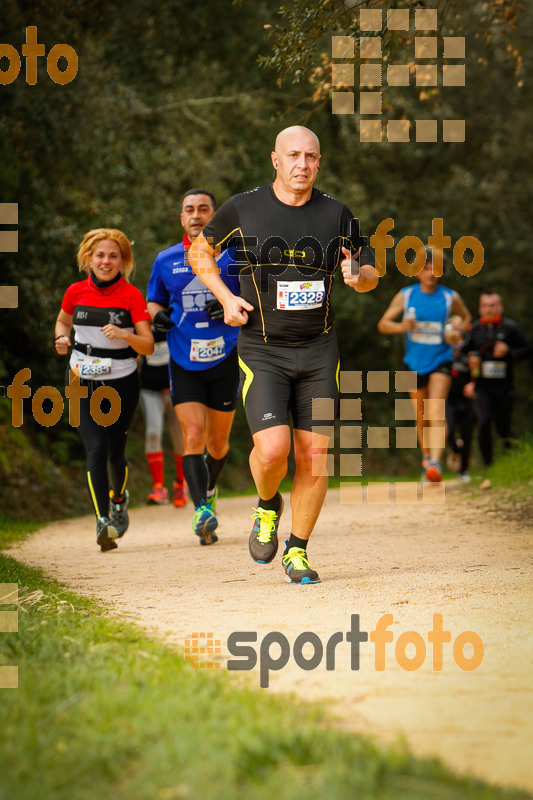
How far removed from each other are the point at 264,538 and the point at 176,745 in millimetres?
3252

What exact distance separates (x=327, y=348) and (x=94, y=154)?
11496mm

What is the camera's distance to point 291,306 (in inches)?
230

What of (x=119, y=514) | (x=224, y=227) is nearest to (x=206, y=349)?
(x=119, y=514)

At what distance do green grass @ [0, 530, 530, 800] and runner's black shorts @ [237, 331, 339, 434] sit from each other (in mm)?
2319

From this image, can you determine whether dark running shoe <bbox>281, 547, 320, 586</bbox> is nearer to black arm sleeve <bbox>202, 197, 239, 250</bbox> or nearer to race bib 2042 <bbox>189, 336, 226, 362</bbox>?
black arm sleeve <bbox>202, 197, 239, 250</bbox>

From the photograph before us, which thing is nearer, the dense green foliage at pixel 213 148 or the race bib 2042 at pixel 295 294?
the race bib 2042 at pixel 295 294

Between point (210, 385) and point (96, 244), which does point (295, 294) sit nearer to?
point (210, 385)

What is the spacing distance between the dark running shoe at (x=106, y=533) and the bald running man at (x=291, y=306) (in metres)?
2.00

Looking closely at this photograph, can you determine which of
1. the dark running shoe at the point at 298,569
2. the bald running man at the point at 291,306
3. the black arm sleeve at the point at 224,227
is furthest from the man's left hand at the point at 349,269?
the dark running shoe at the point at 298,569

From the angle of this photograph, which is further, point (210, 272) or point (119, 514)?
point (119, 514)

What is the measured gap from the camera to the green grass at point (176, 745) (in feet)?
8.59
